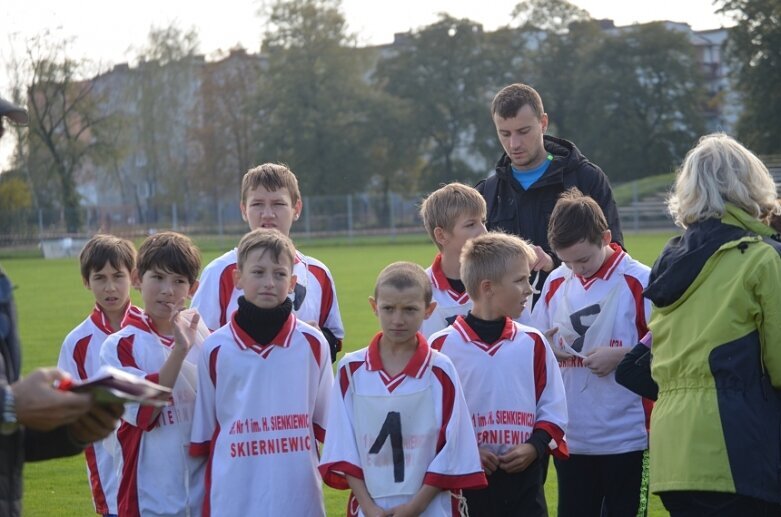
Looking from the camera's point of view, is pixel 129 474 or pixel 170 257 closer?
pixel 129 474

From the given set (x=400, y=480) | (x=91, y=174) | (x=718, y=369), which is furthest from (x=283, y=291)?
(x=91, y=174)

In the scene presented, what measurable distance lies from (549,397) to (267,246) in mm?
1387

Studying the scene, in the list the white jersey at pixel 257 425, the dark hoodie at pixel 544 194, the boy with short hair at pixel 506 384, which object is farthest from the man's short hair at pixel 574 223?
the white jersey at pixel 257 425

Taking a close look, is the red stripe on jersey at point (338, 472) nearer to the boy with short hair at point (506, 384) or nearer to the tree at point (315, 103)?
the boy with short hair at point (506, 384)

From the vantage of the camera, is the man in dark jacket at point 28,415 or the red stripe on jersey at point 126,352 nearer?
the man in dark jacket at point 28,415

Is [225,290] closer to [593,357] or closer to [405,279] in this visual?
[405,279]

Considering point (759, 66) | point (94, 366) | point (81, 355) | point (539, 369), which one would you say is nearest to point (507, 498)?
point (539, 369)

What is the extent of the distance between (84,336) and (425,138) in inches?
2381

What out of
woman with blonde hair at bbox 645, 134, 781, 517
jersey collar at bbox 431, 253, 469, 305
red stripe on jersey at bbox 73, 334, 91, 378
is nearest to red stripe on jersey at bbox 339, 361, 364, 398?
jersey collar at bbox 431, 253, 469, 305

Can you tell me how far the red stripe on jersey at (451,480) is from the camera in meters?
4.25

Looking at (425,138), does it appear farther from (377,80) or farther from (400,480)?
(400,480)

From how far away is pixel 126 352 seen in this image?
4.74 metres

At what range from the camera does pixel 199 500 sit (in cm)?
468

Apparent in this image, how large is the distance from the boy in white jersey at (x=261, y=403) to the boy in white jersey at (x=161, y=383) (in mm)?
137
